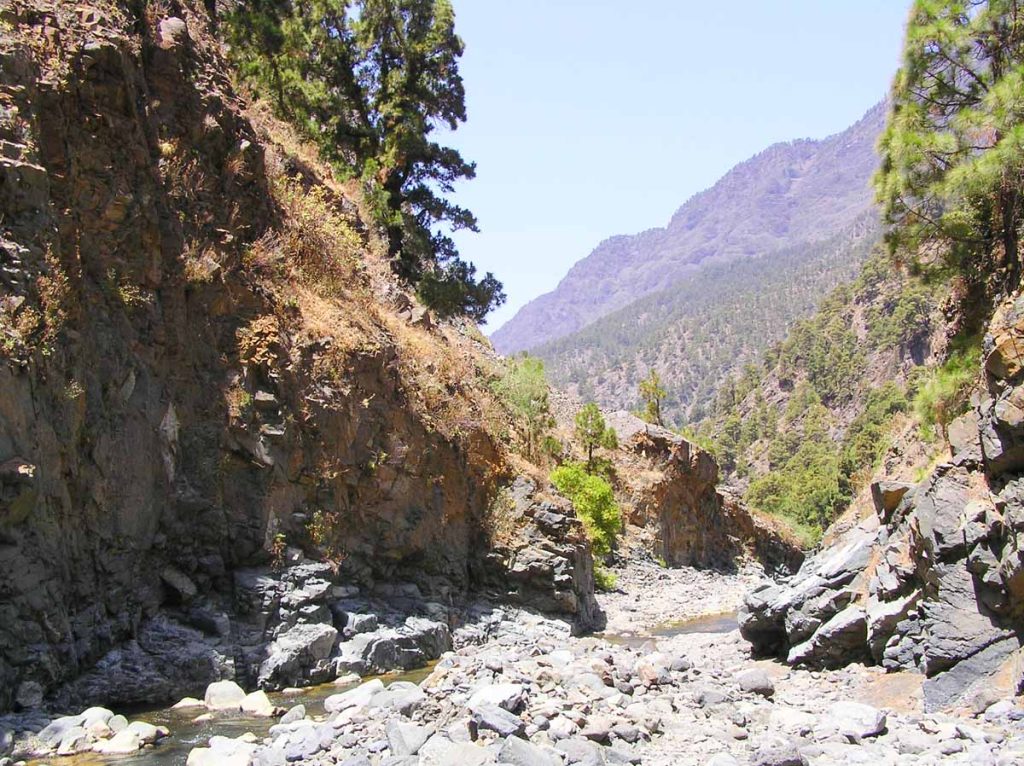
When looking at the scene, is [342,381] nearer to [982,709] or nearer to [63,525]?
[63,525]

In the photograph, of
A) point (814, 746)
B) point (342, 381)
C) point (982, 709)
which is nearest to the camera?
point (814, 746)

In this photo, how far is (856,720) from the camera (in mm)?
9297

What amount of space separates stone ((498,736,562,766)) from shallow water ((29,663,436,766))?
3.93 metres

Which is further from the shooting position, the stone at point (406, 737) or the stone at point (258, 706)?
the stone at point (258, 706)

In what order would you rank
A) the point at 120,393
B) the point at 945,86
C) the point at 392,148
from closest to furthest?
1. the point at 120,393
2. the point at 945,86
3. the point at 392,148

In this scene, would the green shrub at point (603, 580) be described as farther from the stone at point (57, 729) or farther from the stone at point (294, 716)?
the stone at point (57, 729)

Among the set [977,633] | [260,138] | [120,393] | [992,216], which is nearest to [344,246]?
[260,138]

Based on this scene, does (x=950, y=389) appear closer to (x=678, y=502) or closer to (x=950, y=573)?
(x=950, y=573)

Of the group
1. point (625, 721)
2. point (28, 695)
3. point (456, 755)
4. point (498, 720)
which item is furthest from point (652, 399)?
point (456, 755)

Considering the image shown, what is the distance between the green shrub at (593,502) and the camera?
33594 mm

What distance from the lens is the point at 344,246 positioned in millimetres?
22609

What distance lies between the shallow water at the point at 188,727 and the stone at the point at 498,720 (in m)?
3.29

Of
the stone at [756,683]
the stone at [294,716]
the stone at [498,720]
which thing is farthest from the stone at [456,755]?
the stone at [756,683]

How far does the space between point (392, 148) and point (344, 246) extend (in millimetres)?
7901
